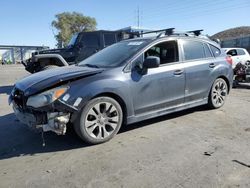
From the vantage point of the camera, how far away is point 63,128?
13.5ft

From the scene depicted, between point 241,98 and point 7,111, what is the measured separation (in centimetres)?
605

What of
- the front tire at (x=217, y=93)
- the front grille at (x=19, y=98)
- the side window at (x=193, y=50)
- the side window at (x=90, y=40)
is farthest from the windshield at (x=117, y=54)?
the side window at (x=90, y=40)

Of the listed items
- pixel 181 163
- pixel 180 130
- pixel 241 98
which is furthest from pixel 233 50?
pixel 181 163

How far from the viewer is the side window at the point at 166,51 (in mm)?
5355

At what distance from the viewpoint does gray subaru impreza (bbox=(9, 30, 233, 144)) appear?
4.16 metres

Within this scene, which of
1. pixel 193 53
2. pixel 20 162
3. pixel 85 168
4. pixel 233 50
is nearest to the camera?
pixel 85 168

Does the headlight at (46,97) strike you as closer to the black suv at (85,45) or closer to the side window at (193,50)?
the side window at (193,50)

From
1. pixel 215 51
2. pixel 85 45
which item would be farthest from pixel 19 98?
pixel 85 45

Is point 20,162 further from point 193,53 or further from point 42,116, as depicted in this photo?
point 193,53

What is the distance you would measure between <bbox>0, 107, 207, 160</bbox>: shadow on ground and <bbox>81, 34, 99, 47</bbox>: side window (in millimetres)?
6945

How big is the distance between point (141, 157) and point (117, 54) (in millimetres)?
2143

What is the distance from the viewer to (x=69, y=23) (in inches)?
2741

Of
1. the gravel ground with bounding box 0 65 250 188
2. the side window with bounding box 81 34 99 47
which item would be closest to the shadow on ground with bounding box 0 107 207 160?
the gravel ground with bounding box 0 65 250 188

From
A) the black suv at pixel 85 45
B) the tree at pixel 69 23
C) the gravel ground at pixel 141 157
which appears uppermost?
the tree at pixel 69 23
